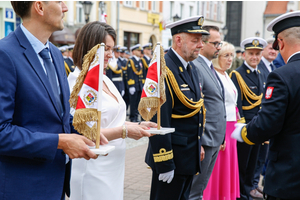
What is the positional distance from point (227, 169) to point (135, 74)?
8680mm

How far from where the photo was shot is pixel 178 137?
3215mm

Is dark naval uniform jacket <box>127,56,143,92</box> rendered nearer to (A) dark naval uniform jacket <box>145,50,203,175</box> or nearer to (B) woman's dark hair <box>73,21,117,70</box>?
(A) dark naval uniform jacket <box>145,50,203,175</box>

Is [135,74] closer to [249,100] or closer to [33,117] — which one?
[249,100]

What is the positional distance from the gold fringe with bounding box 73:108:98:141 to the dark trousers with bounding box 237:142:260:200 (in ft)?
10.9

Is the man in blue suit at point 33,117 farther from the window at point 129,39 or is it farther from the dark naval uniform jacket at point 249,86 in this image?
the window at point 129,39

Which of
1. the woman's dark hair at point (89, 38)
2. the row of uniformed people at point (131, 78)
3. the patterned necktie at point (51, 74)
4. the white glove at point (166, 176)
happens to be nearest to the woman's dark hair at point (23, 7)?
the patterned necktie at point (51, 74)

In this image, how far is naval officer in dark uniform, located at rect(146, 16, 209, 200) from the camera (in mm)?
3064

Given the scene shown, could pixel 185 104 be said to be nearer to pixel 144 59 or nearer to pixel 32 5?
pixel 32 5

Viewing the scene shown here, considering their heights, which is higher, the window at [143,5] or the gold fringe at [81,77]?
the window at [143,5]

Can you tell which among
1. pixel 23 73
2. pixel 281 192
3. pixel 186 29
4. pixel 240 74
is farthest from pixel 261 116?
pixel 240 74

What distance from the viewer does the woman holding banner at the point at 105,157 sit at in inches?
98.5

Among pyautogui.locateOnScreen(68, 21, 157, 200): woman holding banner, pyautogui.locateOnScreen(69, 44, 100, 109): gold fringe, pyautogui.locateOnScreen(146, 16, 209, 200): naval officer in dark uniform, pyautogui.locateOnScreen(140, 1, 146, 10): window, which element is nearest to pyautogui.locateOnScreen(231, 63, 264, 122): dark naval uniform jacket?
pyautogui.locateOnScreen(146, 16, 209, 200): naval officer in dark uniform

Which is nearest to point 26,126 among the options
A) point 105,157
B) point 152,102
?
point 105,157

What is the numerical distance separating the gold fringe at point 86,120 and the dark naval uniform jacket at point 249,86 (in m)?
3.30
